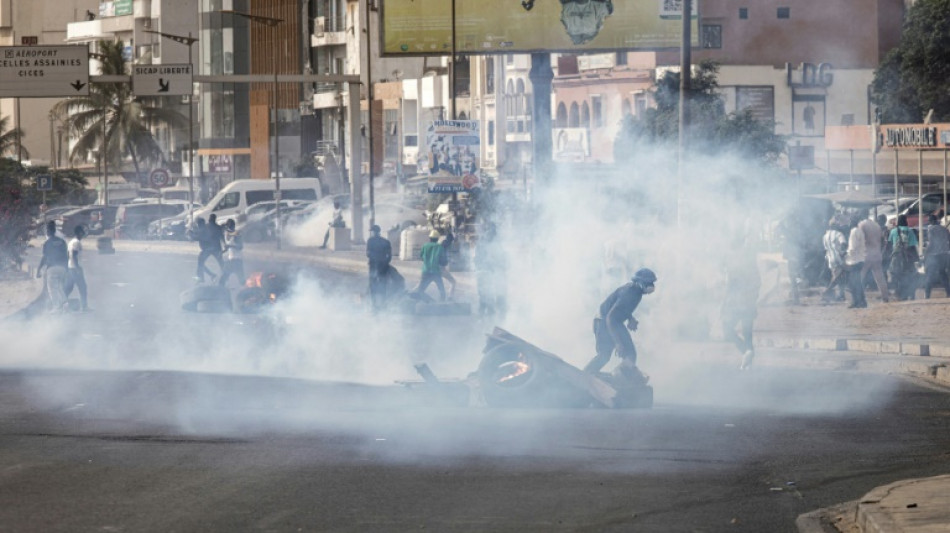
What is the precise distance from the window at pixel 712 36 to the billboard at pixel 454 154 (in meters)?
26.1

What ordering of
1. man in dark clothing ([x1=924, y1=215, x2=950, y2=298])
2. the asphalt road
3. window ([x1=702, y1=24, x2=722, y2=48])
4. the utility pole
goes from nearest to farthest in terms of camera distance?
the asphalt road < the utility pole < man in dark clothing ([x1=924, y1=215, x2=950, y2=298]) < window ([x1=702, y1=24, x2=722, y2=48])

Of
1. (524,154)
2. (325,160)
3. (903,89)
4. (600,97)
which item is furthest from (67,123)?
(903,89)

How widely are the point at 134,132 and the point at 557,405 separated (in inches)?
2871

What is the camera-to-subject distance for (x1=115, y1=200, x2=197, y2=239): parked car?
6256 centimetres

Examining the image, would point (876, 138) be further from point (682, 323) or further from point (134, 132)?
point (134, 132)

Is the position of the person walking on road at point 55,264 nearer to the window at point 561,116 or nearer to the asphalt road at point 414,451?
the asphalt road at point 414,451

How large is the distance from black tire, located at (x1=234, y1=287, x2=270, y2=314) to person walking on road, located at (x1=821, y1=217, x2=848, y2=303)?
9457mm

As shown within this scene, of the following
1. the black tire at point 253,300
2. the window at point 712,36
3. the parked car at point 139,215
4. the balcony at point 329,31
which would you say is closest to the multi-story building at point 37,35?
the balcony at point 329,31

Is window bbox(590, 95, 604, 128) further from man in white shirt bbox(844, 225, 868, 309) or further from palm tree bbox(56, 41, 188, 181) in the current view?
man in white shirt bbox(844, 225, 868, 309)

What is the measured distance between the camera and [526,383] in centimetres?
1455

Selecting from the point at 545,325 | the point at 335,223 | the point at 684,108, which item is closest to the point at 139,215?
the point at 335,223

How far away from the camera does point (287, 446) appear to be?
39.8 feet

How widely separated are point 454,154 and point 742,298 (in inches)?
709

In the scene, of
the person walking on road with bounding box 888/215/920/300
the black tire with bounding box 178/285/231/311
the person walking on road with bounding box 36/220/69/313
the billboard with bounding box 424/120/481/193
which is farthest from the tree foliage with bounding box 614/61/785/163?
the person walking on road with bounding box 36/220/69/313
